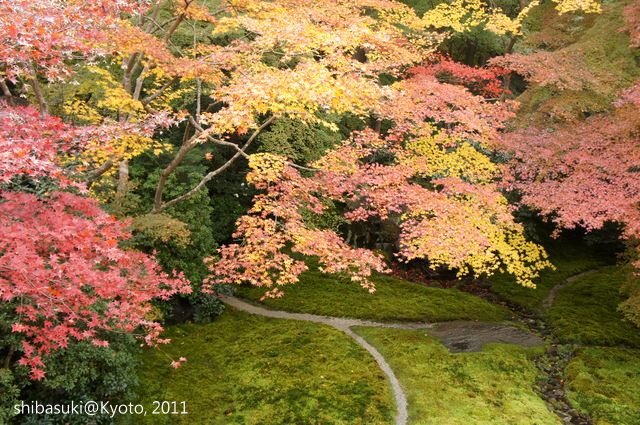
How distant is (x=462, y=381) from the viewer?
1247 centimetres

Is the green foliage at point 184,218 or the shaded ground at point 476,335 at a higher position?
the green foliage at point 184,218

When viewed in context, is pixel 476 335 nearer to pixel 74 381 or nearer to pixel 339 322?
pixel 339 322

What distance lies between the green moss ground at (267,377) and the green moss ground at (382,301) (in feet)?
5.57

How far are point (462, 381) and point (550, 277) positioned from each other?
10533 millimetres

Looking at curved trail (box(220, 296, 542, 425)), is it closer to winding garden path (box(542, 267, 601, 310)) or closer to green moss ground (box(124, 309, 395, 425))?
green moss ground (box(124, 309, 395, 425))

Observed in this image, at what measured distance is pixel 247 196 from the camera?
61.3 ft

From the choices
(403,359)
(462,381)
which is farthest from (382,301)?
(462,381)

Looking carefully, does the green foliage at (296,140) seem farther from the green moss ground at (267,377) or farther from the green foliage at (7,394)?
the green foliage at (7,394)

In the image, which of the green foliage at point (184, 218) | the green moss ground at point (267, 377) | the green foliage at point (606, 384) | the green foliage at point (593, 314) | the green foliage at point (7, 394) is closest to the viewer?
the green foliage at point (7, 394)

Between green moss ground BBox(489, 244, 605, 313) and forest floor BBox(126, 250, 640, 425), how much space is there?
180 millimetres

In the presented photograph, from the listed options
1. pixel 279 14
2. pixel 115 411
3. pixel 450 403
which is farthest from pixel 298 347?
pixel 279 14

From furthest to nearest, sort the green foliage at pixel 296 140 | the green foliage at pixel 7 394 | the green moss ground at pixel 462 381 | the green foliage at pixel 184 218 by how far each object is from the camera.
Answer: the green foliage at pixel 296 140 < the green foliage at pixel 184 218 < the green moss ground at pixel 462 381 < the green foliage at pixel 7 394

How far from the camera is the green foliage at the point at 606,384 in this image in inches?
457

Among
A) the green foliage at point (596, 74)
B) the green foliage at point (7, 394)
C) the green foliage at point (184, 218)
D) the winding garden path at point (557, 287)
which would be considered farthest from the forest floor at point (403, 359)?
the green foliage at point (596, 74)
